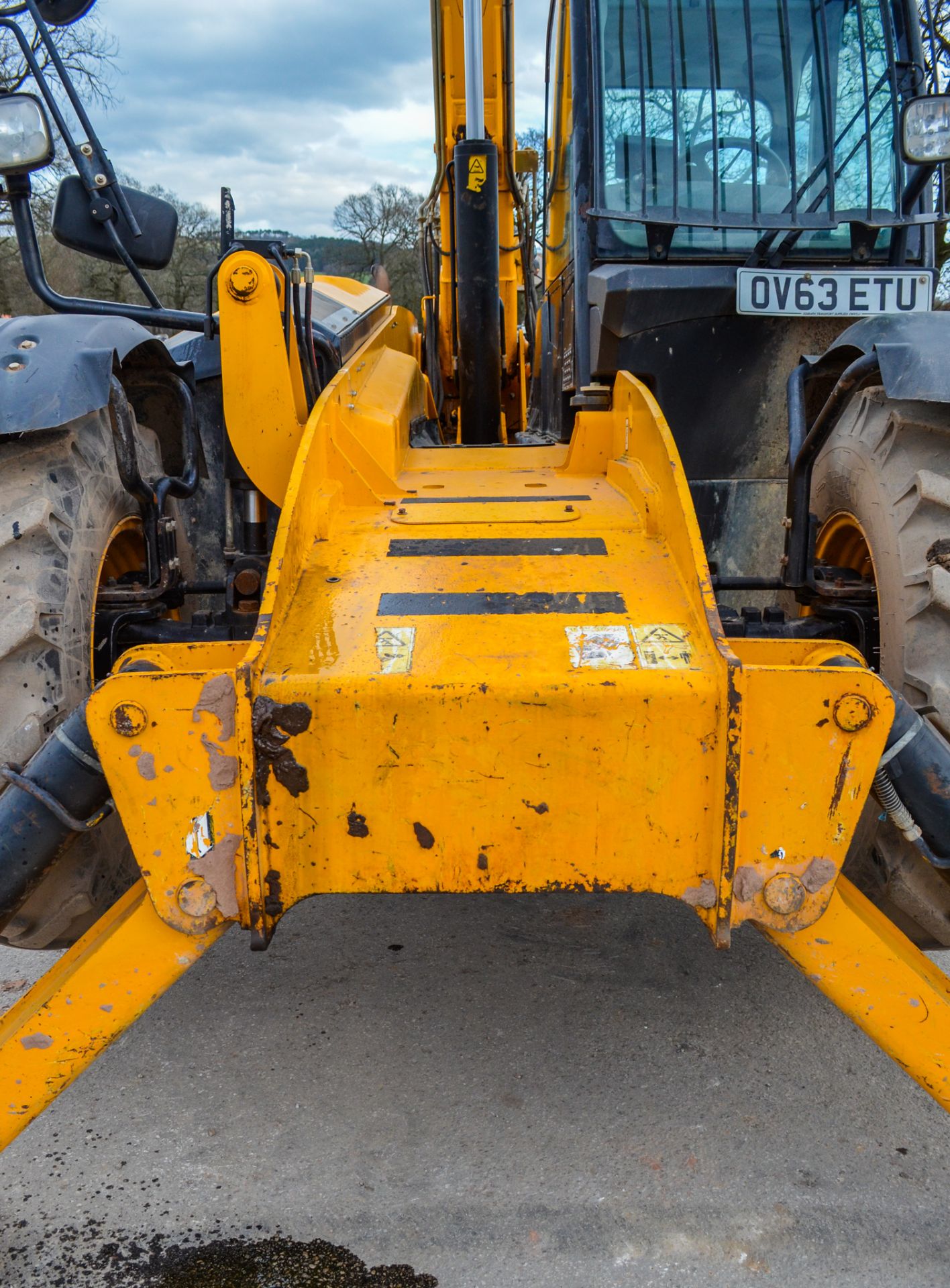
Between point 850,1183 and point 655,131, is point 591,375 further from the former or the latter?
point 850,1183

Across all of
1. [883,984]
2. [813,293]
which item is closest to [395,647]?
[883,984]

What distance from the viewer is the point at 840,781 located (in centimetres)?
173

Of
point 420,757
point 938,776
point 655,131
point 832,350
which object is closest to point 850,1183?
point 938,776

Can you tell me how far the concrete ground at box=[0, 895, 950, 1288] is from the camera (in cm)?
185

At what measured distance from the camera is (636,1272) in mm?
1789

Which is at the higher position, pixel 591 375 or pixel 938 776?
pixel 591 375

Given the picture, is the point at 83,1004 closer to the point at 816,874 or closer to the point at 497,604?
the point at 497,604

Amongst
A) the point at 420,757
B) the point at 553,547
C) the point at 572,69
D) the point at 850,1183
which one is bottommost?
the point at 850,1183

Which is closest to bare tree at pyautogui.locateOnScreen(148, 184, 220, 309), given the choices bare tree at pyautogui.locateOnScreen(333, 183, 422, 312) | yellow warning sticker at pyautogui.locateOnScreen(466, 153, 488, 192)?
bare tree at pyautogui.locateOnScreen(333, 183, 422, 312)

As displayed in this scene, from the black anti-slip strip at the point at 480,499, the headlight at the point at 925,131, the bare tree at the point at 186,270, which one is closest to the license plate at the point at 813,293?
the headlight at the point at 925,131

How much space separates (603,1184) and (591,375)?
2.57 metres

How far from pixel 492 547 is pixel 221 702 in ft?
2.92

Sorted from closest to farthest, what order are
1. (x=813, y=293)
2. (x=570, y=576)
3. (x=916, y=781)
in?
1. (x=916, y=781)
2. (x=570, y=576)
3. (x=813, y=293)

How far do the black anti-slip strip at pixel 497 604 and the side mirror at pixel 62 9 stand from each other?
170 cm
